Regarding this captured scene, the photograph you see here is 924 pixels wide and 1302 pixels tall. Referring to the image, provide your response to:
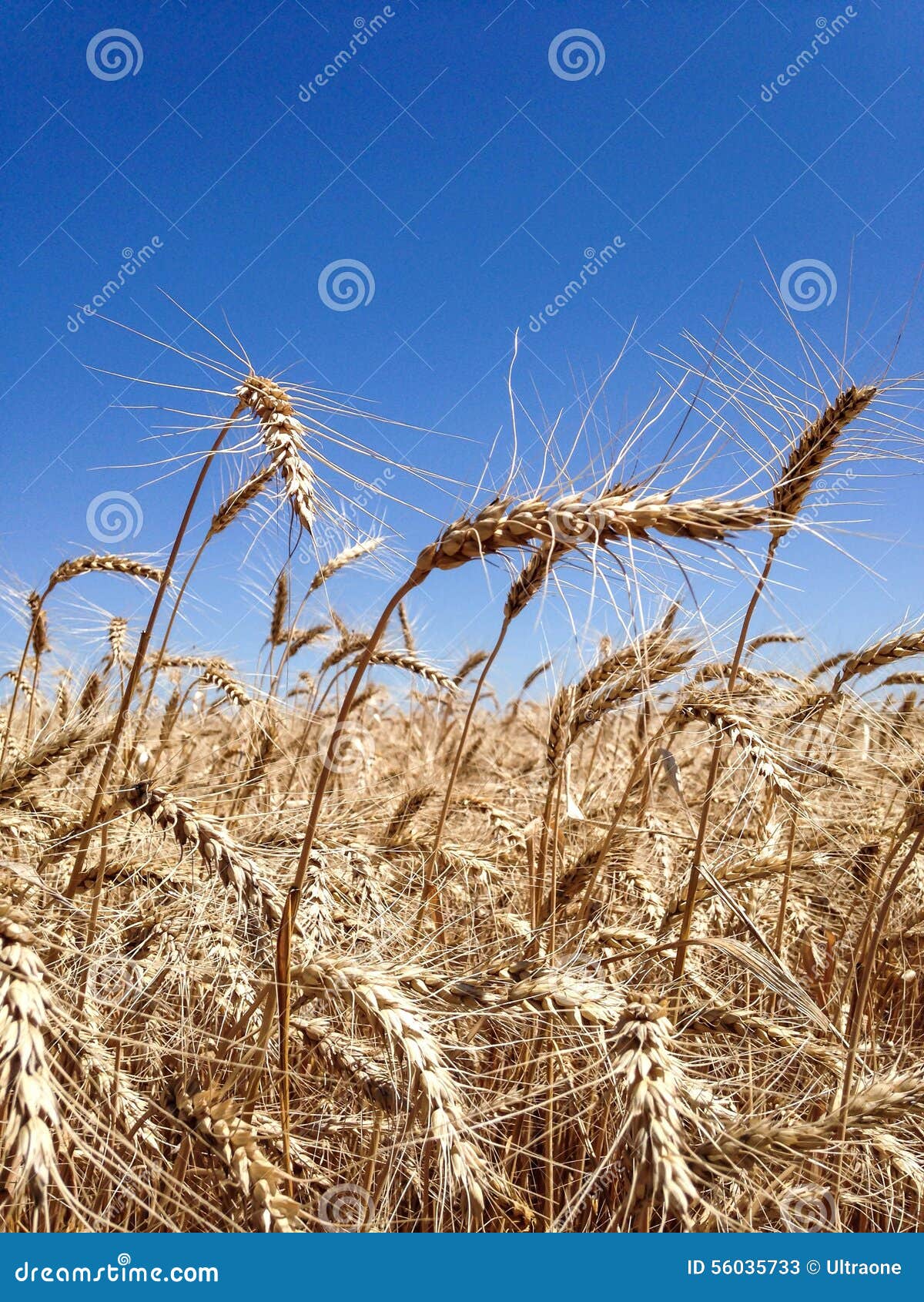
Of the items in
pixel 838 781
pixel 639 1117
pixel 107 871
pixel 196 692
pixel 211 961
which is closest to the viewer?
pixel 639 1117

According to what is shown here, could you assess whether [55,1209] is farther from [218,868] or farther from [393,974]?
[393,974]

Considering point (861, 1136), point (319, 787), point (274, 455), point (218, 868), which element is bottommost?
point (861, 1136)

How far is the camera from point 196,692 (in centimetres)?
389

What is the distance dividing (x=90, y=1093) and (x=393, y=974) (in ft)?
2.92

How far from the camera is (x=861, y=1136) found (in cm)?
196

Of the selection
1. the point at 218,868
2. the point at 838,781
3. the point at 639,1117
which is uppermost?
the point at 838,781

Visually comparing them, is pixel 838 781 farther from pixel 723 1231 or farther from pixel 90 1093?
pixel 90 1093

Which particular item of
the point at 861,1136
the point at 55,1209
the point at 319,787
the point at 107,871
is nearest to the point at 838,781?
the point at 861,1136

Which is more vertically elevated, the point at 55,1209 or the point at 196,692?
the point at 196,692

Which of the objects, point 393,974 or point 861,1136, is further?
point 861,1136

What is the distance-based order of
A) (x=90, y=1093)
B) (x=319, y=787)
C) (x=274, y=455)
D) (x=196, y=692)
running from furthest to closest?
(x=196, y=692)
(x=90, y=1093)
(x=274, y=455)
(x=319, y=787)

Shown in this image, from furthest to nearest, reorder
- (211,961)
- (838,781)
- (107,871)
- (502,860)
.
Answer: (502,860) → (838,781) → (107,871) → (211,961)

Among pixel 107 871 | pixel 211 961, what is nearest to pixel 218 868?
pixel 211 961

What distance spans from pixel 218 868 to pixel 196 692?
2165mm
